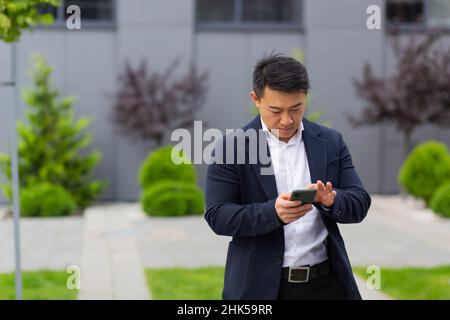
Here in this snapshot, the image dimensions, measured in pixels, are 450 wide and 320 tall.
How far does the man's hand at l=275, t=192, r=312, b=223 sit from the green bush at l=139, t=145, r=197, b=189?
10462 millimetres

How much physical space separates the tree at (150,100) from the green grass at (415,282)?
623 cm

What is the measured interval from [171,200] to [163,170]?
2.37ft

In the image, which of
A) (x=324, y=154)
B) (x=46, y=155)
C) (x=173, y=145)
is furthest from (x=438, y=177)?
(x=324, y=154)

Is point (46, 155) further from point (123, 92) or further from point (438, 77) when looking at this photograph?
point (438, 77)

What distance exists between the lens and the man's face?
10.8 ft

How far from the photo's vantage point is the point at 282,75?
3275 mm

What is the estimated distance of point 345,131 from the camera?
15516 millimetres

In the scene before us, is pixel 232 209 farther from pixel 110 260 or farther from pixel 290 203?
pixel 110 260

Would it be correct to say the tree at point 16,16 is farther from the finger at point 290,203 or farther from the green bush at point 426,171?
the green bush at point 426,171

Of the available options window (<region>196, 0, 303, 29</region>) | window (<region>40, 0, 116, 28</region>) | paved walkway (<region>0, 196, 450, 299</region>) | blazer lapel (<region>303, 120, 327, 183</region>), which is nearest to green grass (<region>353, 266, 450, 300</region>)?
paved walkway (<region>0, 196, 450, 299</region>)

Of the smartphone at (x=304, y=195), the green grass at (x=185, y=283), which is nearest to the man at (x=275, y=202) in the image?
the smartphone at (x=304, y=195)

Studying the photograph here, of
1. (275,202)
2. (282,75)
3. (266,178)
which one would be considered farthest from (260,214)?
(282,75)

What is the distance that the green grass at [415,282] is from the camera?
7.59 metres

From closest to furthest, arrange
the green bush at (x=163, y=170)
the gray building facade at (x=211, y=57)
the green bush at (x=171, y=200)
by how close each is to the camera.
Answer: the green bush at (x=171, y=200)
the green bush at (x=163, y=170)
the gray building facade at (x=211, y=57)
